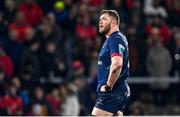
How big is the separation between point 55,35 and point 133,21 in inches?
80.0

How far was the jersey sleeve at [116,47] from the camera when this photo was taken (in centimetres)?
1053

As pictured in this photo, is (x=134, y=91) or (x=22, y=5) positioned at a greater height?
(x=22, y=5)

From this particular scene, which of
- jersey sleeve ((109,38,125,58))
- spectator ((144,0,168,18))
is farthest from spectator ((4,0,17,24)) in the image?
jersey sleeve ((109,38,125,58))

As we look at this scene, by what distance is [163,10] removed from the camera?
18.9 metres

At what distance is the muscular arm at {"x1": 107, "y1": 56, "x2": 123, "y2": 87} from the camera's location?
34.2 feet

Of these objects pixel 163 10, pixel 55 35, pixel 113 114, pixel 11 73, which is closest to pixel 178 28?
pixel 163 10

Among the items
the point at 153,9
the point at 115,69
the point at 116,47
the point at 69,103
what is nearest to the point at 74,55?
the point at 69,103

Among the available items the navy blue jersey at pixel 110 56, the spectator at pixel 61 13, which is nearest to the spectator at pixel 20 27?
the spectator at pixel 61 13

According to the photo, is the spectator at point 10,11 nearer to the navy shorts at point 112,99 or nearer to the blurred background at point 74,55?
the blurred background at point 74,55

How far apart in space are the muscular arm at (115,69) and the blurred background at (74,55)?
5.44 m

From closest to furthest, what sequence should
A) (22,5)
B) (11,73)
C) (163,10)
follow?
(11,73), (22,5), (163,10)

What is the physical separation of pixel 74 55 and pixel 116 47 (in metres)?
6.95

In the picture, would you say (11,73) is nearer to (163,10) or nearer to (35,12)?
(35,12)

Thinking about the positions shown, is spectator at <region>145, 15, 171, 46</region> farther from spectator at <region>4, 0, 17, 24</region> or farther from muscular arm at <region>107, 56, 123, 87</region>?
muscular arm at <region>107, 56, 123, 87</region>
